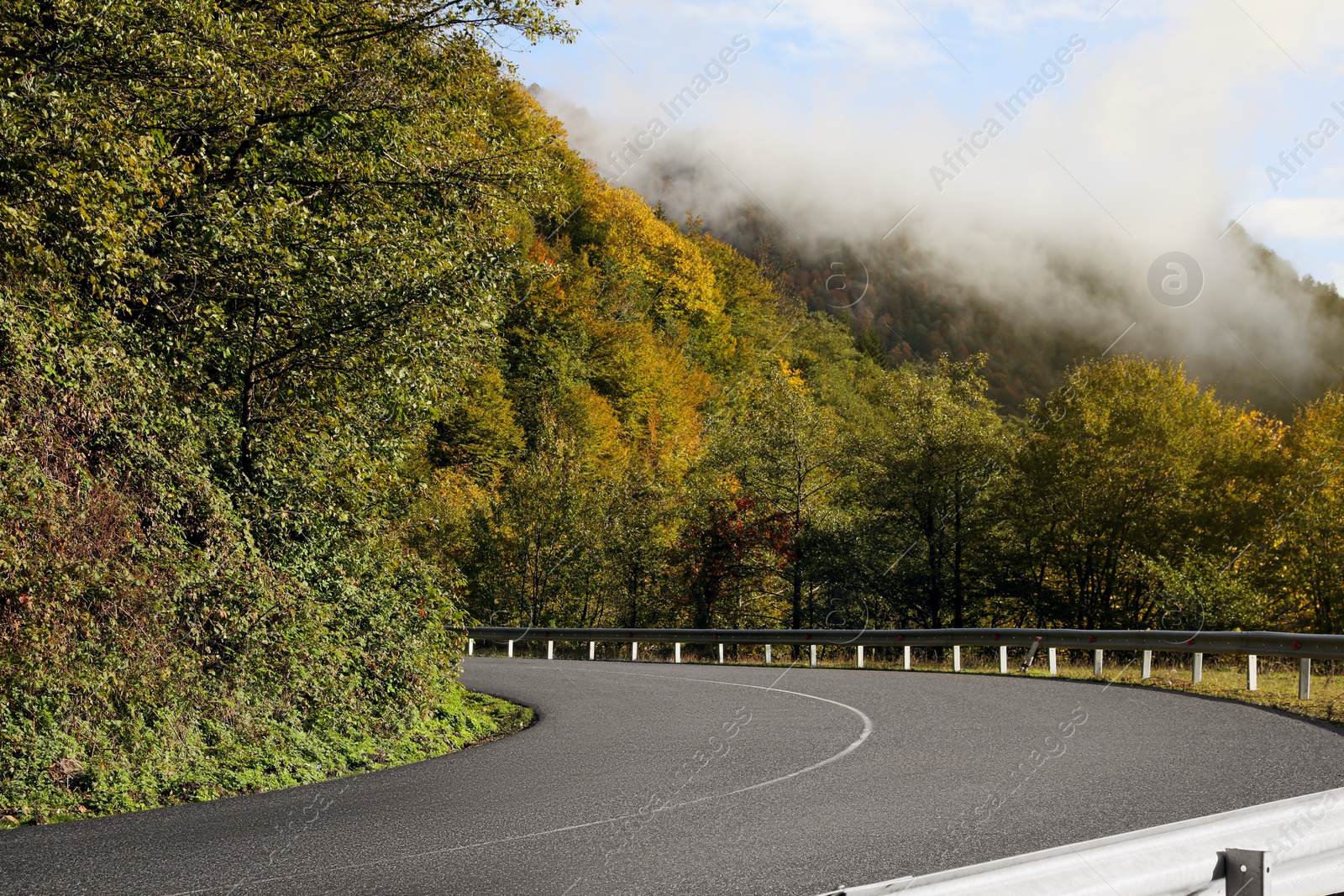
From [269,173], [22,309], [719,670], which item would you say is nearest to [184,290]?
[269,173]

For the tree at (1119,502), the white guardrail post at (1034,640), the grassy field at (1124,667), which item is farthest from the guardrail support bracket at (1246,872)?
the tree at (1119,502)

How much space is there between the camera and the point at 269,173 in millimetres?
11367

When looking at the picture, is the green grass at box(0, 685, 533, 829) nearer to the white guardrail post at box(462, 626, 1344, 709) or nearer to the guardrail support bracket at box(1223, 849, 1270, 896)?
the white guardrail post at box(462, 626, 1344, 709)

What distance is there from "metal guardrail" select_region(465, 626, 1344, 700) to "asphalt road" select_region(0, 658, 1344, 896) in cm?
271

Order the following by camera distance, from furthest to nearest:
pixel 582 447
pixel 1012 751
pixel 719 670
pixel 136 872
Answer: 1. pixel 582 447
2. pixel 719 670
3. pixel 1012 751
4. pixel 136 872

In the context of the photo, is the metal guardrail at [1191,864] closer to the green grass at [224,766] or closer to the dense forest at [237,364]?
the green grass at [224,766]

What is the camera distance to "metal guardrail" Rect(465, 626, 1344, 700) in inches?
563

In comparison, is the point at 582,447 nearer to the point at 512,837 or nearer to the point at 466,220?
the point at 466,220

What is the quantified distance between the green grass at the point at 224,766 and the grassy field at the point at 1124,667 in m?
9.60

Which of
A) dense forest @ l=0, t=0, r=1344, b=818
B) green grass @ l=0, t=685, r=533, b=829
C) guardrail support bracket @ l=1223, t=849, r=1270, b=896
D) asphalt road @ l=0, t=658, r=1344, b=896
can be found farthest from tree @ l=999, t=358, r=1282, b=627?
guardrail support bracket @ l=1223, t=849, r=1270, b=896

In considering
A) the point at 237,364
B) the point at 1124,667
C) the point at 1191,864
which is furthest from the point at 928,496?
the point at 1191,864

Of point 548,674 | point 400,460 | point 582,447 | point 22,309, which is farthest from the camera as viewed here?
point 582,447

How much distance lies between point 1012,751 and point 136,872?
6909 millimetres

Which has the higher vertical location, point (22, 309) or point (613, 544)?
point (22, 309)
